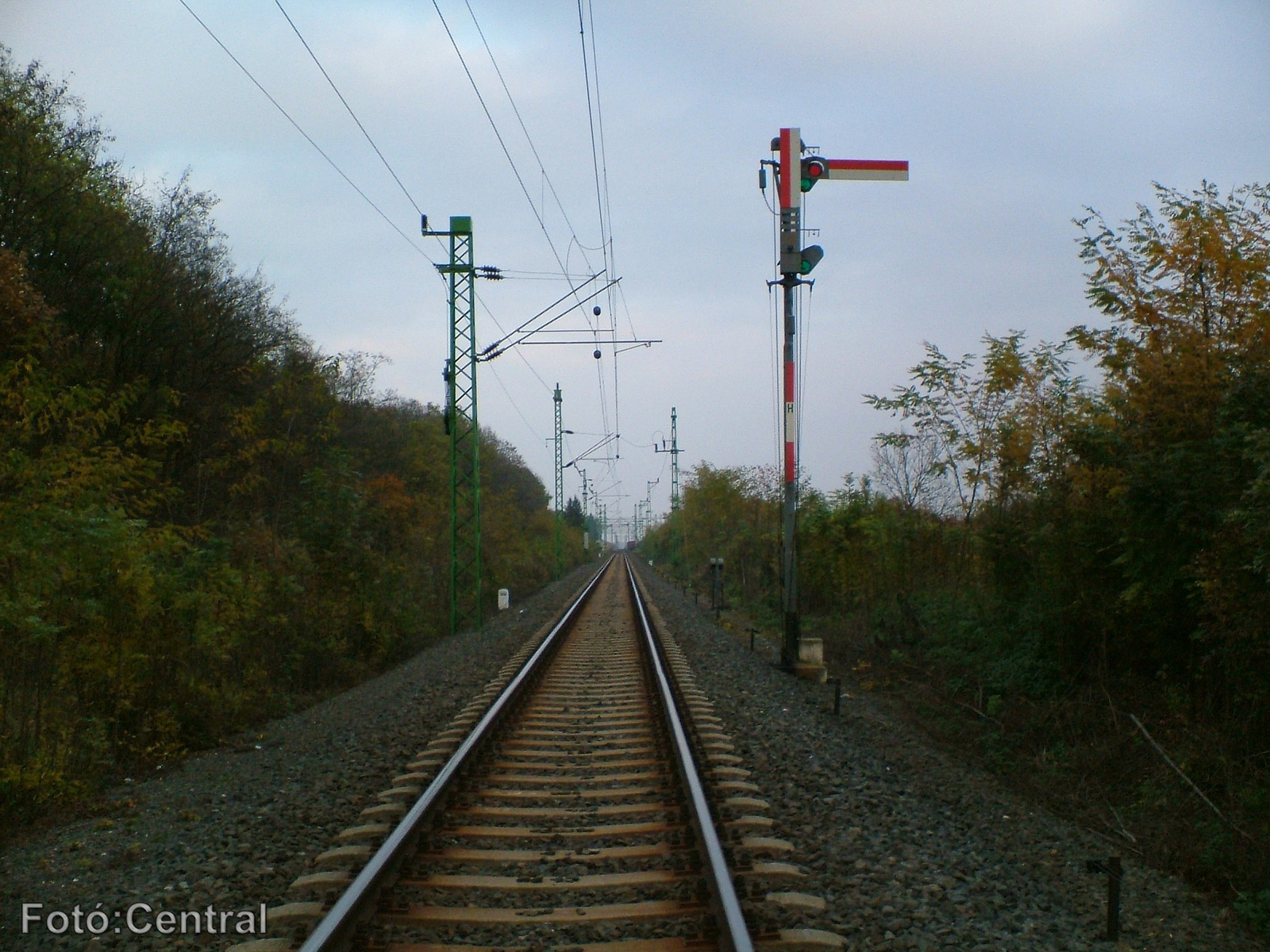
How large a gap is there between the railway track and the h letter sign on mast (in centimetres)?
503

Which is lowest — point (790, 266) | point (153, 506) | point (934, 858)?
point (934, 858)

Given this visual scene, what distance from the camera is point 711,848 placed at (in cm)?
531

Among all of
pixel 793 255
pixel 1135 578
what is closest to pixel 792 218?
pixel 793 255

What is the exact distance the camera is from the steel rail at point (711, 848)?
4270 mm

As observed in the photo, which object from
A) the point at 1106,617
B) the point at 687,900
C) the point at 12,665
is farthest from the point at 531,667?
the point at 687,900

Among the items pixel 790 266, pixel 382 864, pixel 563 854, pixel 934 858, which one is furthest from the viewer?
pixel 790 266

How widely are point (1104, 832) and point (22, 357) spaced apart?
12947mm

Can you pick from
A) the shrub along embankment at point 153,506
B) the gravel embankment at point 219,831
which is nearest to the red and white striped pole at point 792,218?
the gravel embankment at point 219,831

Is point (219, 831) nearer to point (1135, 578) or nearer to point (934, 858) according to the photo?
point (934, 858)

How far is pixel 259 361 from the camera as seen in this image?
23.3 metres

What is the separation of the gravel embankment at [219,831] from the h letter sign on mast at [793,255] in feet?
18.6

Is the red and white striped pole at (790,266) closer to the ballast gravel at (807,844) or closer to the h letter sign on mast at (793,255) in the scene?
the h letter sign on mast at (793,255)

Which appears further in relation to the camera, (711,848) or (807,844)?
(807,844)

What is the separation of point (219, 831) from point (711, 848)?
10.9ft
